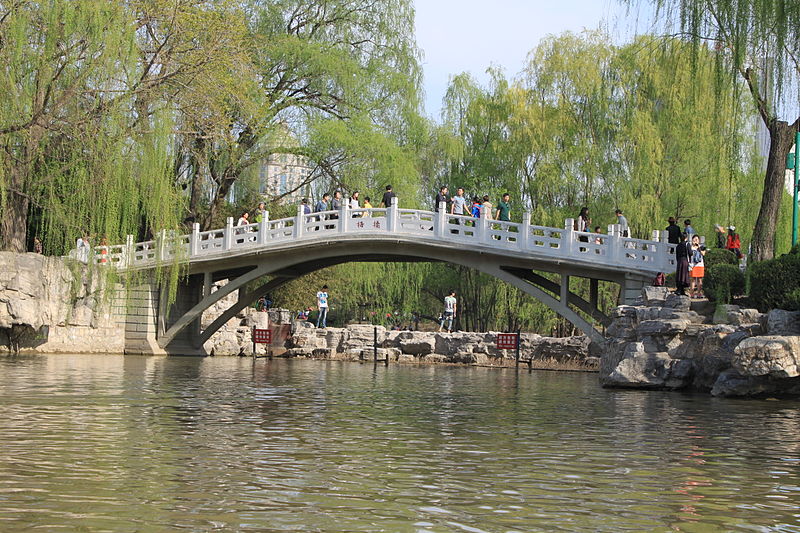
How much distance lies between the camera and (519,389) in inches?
667

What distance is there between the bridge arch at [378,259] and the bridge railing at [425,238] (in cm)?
29

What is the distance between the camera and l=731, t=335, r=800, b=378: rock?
13.8m

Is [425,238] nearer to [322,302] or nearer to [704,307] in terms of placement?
[322,302]

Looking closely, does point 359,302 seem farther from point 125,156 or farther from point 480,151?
point 125,156

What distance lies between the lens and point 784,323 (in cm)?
1478

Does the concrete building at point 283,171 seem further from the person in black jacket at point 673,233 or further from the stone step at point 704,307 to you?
the stone step at point 704,307

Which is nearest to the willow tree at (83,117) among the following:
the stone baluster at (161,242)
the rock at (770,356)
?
the stone baluster at (161,242)

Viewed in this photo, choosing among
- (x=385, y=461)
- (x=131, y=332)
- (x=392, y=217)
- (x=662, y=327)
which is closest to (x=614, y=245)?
(x=392, y=217)

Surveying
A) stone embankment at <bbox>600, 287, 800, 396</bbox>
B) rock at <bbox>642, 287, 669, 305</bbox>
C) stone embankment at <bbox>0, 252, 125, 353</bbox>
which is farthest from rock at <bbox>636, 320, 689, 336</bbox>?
stone embankment at <bbox>0, 252, 125, 353</bbox>

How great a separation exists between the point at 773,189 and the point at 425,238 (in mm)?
8191

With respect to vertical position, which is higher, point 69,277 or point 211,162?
point 211,162

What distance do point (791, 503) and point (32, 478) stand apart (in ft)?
15.0

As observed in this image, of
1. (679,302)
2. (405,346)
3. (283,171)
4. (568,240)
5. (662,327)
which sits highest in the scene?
(283,171)

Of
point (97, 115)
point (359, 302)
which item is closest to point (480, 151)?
point (359, 302)
